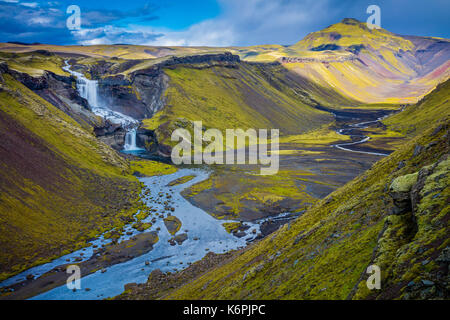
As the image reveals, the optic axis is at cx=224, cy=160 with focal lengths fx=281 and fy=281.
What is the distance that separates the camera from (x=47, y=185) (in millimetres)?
55281

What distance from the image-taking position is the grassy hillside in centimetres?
1156

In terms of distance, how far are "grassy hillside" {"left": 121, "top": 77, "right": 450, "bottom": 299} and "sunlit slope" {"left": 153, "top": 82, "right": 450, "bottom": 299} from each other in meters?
0.03

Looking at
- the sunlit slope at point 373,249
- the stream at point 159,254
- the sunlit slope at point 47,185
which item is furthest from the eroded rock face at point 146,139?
the sunlit slope at point 373,249

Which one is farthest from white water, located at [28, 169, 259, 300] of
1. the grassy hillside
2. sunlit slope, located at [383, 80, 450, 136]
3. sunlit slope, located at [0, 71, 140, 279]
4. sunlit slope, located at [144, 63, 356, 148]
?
sunlit slope, located at [383, 80, 450, 136]

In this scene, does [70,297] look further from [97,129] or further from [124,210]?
[97,129]

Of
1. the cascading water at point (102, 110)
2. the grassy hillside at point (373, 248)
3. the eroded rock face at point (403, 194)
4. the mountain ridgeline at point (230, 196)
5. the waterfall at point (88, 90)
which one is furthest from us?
the waterfall at point (88, 90)

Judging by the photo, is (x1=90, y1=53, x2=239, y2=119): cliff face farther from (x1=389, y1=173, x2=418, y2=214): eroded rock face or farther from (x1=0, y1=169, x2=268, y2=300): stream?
(x1=389, y1=173, x2=418, y2=214): eroded rock face

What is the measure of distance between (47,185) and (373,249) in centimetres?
5870

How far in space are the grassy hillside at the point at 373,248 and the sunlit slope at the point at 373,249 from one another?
0.03 metres

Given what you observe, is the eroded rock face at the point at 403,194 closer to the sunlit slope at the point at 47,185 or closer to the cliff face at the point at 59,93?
the sunlit slope at the point at 47,185

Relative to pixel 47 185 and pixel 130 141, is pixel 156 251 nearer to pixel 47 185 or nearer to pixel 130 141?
pixel 47 185

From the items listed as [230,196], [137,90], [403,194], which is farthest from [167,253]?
[137,90]

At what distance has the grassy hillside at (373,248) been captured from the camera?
37.9 ft
